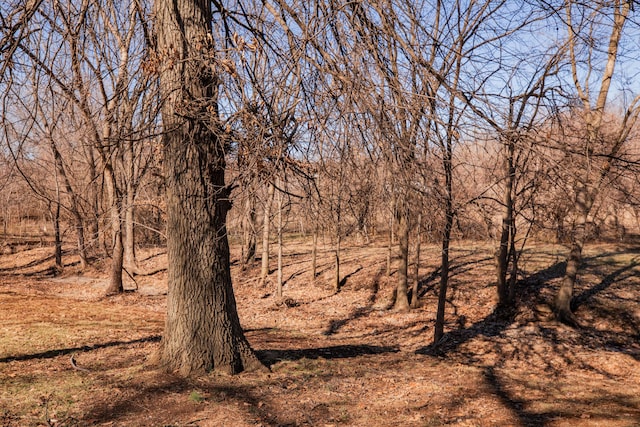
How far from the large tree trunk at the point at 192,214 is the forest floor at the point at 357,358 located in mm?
395

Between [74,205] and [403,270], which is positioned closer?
[74,205]

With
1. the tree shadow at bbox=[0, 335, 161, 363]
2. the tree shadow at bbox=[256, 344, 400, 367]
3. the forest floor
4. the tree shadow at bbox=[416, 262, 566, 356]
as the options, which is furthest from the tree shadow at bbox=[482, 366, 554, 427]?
the tree shadow at bbox=[0, 335, 161, 363]

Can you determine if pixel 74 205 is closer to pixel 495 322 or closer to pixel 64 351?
pixel 64 351

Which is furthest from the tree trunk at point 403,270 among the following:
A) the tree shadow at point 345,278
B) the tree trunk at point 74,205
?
the tree trunk at point 74,205

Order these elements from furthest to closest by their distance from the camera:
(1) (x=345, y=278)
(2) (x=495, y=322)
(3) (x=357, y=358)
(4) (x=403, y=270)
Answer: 1. (1) (x=345, y=278)
2. (4) (x=403, y=270)
3. (2) (x=495, y=322)
4. (3) (x=357, y=358)

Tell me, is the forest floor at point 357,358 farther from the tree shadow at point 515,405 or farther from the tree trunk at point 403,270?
the tree trunk at point 403,270

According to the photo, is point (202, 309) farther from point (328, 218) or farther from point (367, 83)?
point (367, 83)

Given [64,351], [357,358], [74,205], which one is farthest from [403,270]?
[64,351]

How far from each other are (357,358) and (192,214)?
3.29m

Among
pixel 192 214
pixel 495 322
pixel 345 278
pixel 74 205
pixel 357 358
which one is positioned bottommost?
pixel 495 322

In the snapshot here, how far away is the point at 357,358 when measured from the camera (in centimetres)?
731

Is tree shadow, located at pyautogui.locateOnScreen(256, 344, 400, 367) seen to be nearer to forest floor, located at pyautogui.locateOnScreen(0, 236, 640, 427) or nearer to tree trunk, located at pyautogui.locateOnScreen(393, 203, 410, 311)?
forest floor, located at pyautogui.locateOnScreen(0, 236, 640, 427)

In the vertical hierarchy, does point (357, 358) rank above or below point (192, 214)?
below

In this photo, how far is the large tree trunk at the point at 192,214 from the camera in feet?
18.2
